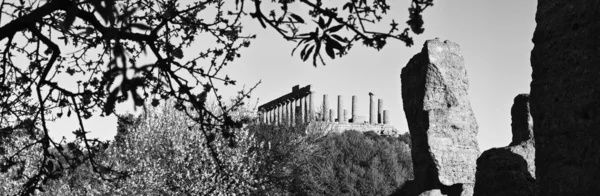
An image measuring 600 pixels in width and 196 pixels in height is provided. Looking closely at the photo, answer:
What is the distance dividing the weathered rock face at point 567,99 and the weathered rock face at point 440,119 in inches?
263

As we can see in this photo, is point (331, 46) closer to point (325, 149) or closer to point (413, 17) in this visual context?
point (413, 17)

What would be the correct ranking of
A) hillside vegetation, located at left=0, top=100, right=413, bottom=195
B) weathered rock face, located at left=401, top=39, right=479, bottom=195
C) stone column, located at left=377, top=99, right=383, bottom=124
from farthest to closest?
stone column, located at left=377, top=99, right=383, bottom=124 → hillside vegetation, located at left=0, top=100, right=413, bottom=195 → weathered rock face, located at left=401, top=39, right=479, bottom=195

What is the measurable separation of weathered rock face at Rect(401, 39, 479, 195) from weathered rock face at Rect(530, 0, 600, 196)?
669 centimetres

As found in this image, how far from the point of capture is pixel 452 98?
54.0 feet

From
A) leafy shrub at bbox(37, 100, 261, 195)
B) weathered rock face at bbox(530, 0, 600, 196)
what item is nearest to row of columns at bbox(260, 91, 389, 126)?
leafy shrub at bbox(37, 100, 261, 195)

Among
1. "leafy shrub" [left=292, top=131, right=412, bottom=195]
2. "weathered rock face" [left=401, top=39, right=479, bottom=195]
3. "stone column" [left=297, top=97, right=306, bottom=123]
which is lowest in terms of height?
"weathered rock face" [left=401, top=39, right=479, bottom=195]

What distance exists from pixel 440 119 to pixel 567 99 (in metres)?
7.61

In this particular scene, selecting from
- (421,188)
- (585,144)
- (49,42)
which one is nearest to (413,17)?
(49,42)

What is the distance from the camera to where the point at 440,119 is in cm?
1617

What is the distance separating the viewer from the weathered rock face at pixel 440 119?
16.0 m

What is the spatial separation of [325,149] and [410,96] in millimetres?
19694

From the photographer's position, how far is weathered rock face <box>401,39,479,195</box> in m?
16.0

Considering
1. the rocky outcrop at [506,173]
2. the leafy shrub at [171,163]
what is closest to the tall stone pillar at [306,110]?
the leafy shrub at [171,163]

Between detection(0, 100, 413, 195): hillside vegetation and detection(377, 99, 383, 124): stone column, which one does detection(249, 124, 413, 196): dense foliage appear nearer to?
detection(0, 100, 413, 195): hillside vegetation
